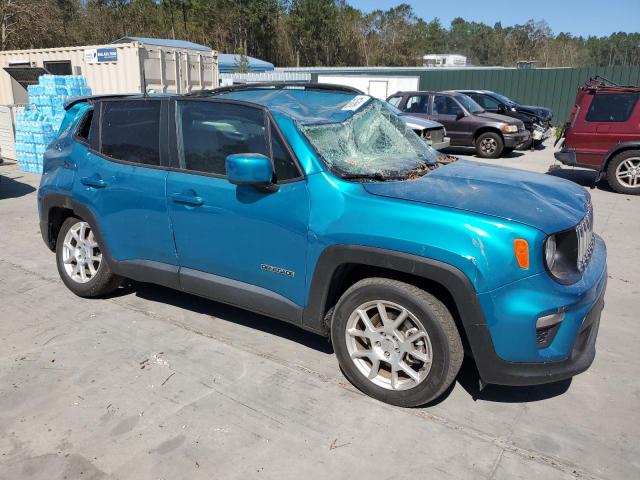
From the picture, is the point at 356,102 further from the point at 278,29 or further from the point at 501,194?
the point at 278,29

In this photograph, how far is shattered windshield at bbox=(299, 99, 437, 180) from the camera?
3400 millimetres

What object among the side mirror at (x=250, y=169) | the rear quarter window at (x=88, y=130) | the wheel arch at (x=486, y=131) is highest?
the rear quarter window at (x=88, y=130)

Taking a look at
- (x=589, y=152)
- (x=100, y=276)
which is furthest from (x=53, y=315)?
(x=589, y=152)

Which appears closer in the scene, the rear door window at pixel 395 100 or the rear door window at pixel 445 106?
the rear door window at pixel 445 106

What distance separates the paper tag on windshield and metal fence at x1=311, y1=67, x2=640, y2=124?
67.8 ft

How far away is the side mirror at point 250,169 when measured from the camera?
318cm

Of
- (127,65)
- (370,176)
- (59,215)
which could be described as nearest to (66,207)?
(59,215)

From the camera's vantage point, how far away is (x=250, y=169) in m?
3.18

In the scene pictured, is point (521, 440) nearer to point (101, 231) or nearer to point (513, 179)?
point (513, 179)

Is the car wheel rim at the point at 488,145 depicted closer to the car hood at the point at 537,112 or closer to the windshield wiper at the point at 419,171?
the car hood at the point at 537,112

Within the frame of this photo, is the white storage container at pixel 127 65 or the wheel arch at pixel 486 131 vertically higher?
the white storage container at pixel 127 65

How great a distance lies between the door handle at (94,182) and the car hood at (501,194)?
2246 mm

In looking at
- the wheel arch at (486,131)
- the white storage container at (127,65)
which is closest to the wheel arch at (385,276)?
the white storage container at (127,65)

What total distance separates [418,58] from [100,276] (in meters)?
62.5
